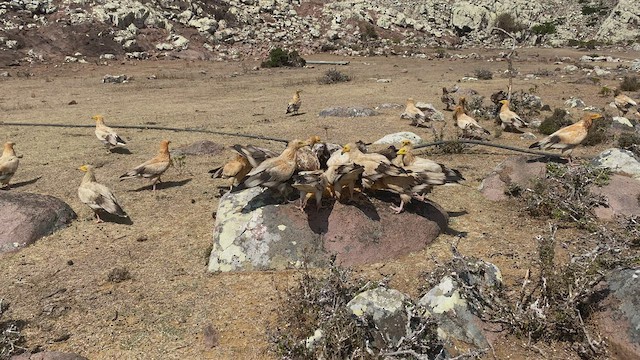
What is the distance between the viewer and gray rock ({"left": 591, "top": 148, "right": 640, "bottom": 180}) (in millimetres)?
9203

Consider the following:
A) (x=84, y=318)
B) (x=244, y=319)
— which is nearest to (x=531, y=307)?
(x=244, y=319)

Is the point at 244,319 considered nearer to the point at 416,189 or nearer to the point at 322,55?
the point at 416,189

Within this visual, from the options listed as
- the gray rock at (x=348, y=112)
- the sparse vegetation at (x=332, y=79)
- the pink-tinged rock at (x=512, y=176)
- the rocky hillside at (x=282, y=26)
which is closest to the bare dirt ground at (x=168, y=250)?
the pink-tinged rock at (x=512, y=176)

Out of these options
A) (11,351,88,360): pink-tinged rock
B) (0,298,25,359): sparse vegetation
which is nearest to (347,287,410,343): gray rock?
(11,351,88,360): pink-tinged rock

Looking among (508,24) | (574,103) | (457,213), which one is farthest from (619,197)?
(508,24)

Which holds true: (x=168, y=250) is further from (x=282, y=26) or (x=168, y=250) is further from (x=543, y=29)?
(x=543, y=29)

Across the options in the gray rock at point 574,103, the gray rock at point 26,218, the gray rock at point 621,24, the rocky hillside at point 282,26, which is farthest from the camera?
the gray rock at point 621,24

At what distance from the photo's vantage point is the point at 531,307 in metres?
5.16

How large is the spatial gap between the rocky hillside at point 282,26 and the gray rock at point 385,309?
40552mm

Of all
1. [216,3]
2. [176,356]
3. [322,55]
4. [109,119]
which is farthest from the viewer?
[216,3]

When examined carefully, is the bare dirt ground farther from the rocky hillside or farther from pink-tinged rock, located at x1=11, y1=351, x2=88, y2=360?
the rocky hillside

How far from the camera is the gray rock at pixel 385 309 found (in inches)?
187

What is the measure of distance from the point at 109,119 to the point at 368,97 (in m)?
12.4

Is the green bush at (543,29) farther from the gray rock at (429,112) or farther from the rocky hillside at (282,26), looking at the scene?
the gray rock at (429,112)
